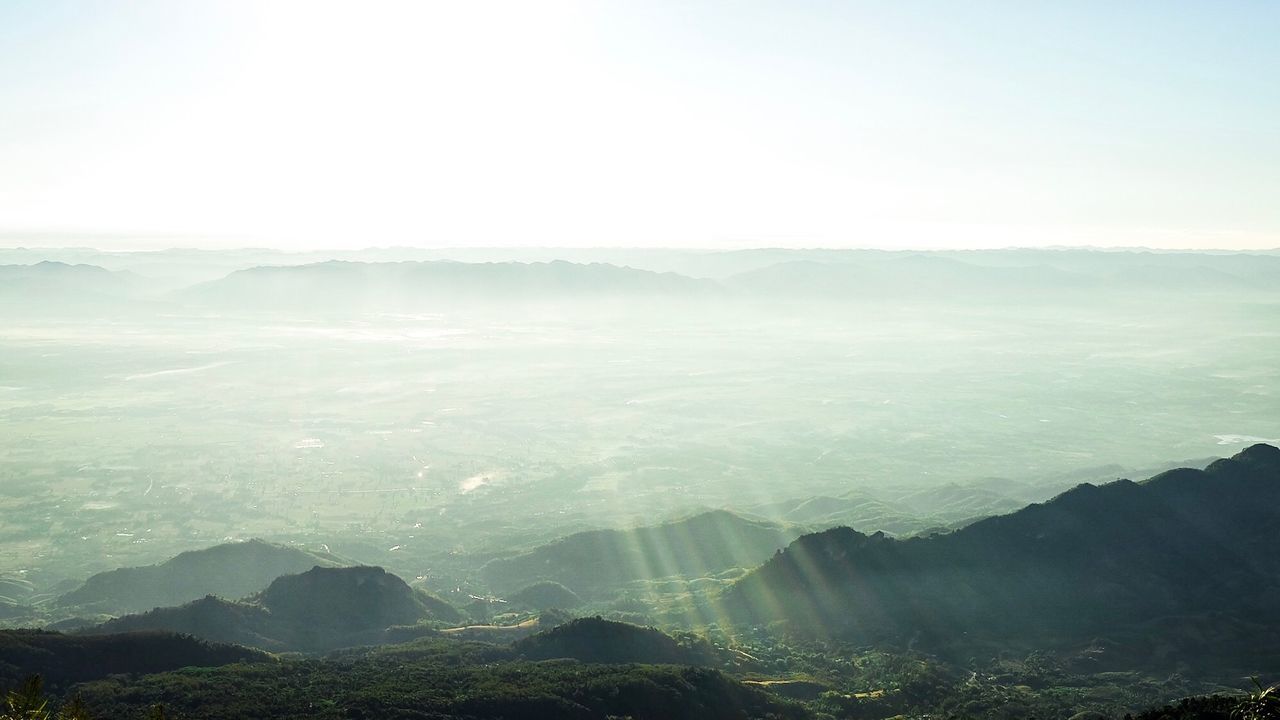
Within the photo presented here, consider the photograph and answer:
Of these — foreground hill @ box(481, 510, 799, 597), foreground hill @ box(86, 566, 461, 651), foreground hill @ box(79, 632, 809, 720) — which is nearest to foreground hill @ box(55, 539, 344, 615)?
foreground hill @ box(86, 566, 461, 651)

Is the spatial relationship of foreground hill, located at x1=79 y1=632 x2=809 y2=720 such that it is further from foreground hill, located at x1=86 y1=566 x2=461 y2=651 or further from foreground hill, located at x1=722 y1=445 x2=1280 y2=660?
foreground hill, located at x1=722 y1=445 x2=1280 y2=660

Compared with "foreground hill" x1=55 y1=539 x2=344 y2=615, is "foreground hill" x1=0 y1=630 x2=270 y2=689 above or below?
above

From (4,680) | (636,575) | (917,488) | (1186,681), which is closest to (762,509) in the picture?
(917,488)

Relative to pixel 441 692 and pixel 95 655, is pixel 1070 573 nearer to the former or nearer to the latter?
pixel 441 692

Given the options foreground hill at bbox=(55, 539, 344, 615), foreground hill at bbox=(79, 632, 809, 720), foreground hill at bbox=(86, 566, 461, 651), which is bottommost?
foreground hill at bbox=(55, 539, 344, 615)

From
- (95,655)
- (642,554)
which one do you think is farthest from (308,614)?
(642,554)

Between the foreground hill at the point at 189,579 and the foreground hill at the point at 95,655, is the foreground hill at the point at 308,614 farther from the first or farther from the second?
the foreground hill at the point at 189,579
